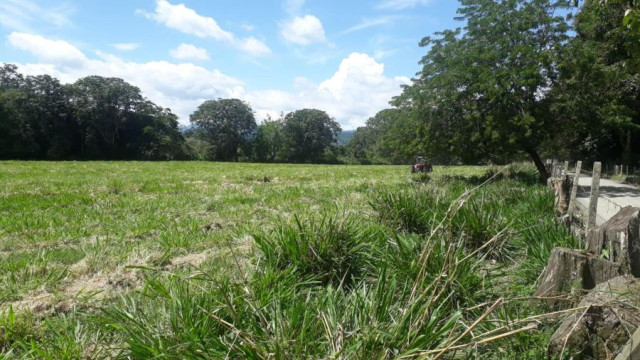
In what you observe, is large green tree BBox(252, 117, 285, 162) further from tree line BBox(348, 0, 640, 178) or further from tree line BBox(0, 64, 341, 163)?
tree line BBox(348, 0, 640, 178)

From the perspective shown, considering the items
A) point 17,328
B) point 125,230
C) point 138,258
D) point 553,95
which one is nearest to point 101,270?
point 138,258

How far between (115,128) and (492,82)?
65.1 meters

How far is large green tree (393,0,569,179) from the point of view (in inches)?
551

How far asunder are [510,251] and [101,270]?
4823 millimetres

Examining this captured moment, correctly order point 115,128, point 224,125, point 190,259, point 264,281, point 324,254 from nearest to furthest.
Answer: point 264,281
point 324,254
point 190,259
point 115,128
point 224,125

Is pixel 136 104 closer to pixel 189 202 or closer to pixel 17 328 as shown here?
pixel 189 202

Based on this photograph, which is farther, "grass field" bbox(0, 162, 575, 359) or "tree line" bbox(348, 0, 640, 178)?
"tree line" bbox(348, 0, 640, 178)

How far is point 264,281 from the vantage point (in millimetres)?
3207

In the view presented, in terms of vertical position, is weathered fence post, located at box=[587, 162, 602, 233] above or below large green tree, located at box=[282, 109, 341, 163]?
below

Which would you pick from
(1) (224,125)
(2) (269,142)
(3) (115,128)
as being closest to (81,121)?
(3) (115,128)

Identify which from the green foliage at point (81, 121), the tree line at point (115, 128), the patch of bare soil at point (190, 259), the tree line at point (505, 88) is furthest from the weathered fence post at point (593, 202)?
the green foliage at point (81, 121)

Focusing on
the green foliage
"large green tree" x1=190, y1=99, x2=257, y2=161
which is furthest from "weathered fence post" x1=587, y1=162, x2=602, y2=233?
"large green tree" x1=190, y1=99, x2=257, y2=161

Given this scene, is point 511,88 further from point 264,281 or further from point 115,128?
point 115,128

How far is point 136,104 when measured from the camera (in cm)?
6681
